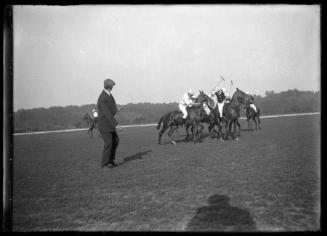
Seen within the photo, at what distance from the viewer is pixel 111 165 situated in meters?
8.09

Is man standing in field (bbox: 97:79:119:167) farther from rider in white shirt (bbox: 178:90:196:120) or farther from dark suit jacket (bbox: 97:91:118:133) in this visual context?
rider in white shirt (bbox: 178:90:196:120)

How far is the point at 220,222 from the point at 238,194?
1.14 metres

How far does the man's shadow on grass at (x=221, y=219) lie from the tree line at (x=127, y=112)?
34.9m

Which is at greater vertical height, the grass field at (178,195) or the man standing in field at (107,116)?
the man standing in field at (107,116)

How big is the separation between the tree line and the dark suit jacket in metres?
31.5

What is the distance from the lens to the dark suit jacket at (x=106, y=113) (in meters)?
7.54

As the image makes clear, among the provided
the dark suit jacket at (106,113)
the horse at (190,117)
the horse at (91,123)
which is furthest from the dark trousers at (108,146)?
the horse at (91,123)

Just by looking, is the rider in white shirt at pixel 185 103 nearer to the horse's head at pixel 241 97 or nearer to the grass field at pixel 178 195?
the horse's head at pixel 241 97

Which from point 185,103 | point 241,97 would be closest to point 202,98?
point 185,103

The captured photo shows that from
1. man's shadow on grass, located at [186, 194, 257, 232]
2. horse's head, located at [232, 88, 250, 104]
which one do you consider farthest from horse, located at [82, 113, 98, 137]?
man's shadow on grass, located at [186, 194, 257, 232]

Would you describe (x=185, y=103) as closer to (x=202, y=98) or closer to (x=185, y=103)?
(x=185, y=103)

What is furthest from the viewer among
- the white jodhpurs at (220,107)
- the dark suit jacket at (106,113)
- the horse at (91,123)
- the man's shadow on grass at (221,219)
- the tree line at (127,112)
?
the tree line at (127,112)

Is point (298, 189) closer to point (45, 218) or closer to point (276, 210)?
point (276, 210)
